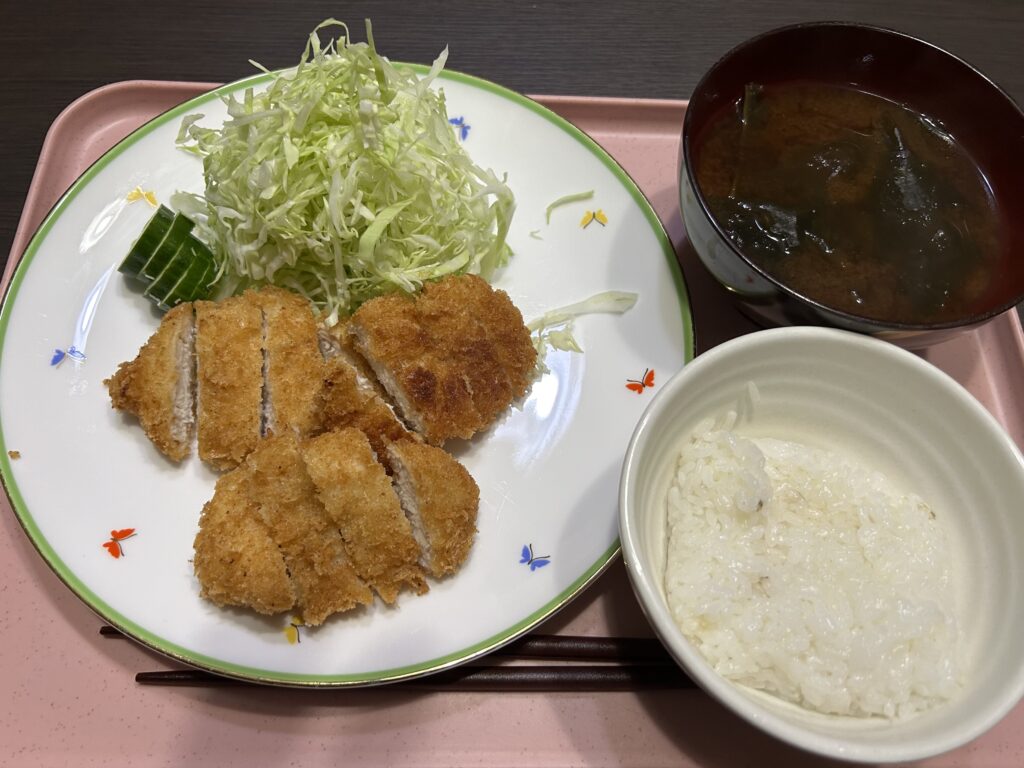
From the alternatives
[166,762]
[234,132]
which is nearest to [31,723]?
[166,762]

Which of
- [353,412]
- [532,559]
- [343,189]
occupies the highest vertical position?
[343,189]

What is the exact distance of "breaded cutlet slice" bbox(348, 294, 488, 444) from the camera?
2.12 metres

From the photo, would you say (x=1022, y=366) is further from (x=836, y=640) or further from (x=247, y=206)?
(x=247, y=206)

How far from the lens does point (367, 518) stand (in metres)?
1.96

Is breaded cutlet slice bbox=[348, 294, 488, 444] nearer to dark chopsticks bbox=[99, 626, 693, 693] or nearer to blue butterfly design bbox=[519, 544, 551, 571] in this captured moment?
blue butterfly design bbox=[519, 544, 551, 571]

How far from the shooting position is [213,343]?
220cm

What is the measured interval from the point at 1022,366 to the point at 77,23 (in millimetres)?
4206

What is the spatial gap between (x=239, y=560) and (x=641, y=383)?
4.20ft

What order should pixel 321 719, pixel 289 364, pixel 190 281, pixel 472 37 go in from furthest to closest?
pixel 472 37, pixel 190 281, pixel 289 364, pixel 321 719

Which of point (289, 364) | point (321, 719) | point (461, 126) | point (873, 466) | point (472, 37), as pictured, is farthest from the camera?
point (472, 37)

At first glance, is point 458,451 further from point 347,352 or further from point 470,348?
point 347,352

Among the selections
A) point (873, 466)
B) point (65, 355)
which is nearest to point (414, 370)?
point (65, 355)

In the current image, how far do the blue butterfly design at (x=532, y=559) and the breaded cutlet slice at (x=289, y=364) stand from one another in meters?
0.76

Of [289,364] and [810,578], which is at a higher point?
[289,364]
